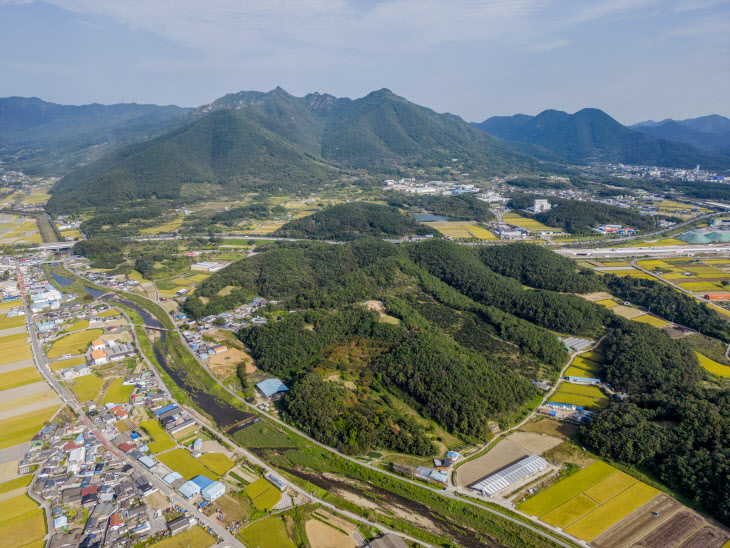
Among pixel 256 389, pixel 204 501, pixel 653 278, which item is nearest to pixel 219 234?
pixel 256 389

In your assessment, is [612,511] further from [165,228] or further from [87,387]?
[165,228]

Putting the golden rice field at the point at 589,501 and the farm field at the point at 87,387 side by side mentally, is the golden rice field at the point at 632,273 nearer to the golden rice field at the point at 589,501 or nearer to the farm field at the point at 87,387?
the golden rice field at the point at 589,501

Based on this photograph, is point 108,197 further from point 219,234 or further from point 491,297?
point 491,297

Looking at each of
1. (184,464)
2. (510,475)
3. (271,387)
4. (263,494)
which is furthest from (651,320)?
(184,464)

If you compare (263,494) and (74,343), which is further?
(74,343)


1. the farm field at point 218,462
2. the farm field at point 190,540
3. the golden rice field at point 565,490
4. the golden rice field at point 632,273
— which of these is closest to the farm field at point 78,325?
the farm field at point 218,462

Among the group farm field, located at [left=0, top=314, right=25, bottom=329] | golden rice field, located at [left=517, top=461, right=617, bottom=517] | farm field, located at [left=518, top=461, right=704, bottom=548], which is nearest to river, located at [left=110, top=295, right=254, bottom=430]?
farm field, located at [left=0, top=314, right=25, bottom=329]
